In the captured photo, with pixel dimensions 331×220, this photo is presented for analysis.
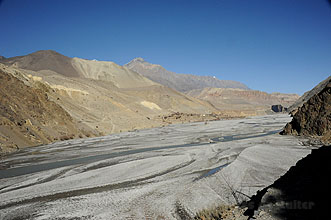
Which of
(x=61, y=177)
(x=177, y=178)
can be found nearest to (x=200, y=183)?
(x=177, y=178)

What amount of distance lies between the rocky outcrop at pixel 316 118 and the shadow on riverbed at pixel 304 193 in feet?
55.1

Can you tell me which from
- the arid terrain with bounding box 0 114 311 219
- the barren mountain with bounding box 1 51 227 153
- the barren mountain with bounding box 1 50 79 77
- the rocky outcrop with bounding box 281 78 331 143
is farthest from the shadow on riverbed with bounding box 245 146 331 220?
the barren mountain with bounding box 1 50 79 77

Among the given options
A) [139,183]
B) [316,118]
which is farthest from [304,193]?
[316,118]

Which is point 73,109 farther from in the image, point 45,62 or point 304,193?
point 45,62

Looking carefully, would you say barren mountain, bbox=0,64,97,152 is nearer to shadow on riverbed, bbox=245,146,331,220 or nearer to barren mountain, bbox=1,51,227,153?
barren mountain, bbox=1,51,227,153

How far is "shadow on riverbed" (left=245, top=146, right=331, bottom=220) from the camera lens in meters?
5.02

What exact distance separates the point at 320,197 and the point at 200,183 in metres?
6.18

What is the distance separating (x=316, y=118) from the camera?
77.8 ft

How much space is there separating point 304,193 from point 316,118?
21419mm

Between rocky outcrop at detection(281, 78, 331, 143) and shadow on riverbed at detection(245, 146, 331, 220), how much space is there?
1678cm

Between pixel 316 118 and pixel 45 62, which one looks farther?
pixel 45 62

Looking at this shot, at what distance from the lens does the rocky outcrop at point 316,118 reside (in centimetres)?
2230

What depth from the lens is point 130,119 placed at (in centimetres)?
5134

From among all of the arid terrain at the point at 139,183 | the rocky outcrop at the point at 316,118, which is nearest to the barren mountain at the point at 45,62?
the rocky outcrop at the point at 316,118
